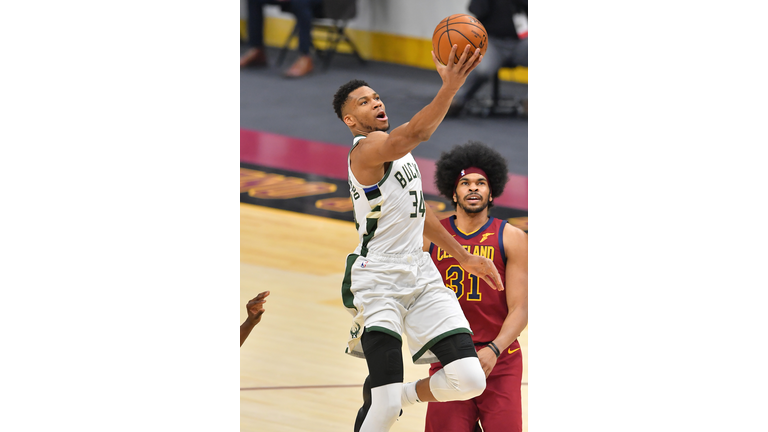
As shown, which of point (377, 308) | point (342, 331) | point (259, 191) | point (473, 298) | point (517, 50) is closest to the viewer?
point (377, 308)

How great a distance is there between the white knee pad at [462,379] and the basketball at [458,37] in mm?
1202

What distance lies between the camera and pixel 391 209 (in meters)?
4.10

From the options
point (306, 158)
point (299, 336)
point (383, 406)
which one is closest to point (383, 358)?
point (383, 406)

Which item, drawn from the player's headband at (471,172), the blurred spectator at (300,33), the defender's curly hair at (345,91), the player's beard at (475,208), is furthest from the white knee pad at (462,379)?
the blurred spectator at (300,33)

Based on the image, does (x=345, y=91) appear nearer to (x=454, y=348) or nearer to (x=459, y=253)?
(x=459, y=253)

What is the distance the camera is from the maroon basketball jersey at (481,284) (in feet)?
15.0

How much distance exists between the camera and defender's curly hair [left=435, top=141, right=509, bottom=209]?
4.82 metres

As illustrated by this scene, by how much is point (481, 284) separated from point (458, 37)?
1301mm

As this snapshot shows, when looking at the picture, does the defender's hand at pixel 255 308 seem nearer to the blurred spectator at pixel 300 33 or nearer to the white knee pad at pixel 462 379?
the white knee pad at pixel 462 379

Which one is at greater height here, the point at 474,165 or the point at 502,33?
the point at 474,165

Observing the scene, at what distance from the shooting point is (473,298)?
461 centimetres

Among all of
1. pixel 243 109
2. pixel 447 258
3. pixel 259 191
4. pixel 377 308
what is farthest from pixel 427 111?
pixel 243 109

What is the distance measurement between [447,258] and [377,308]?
693mm
